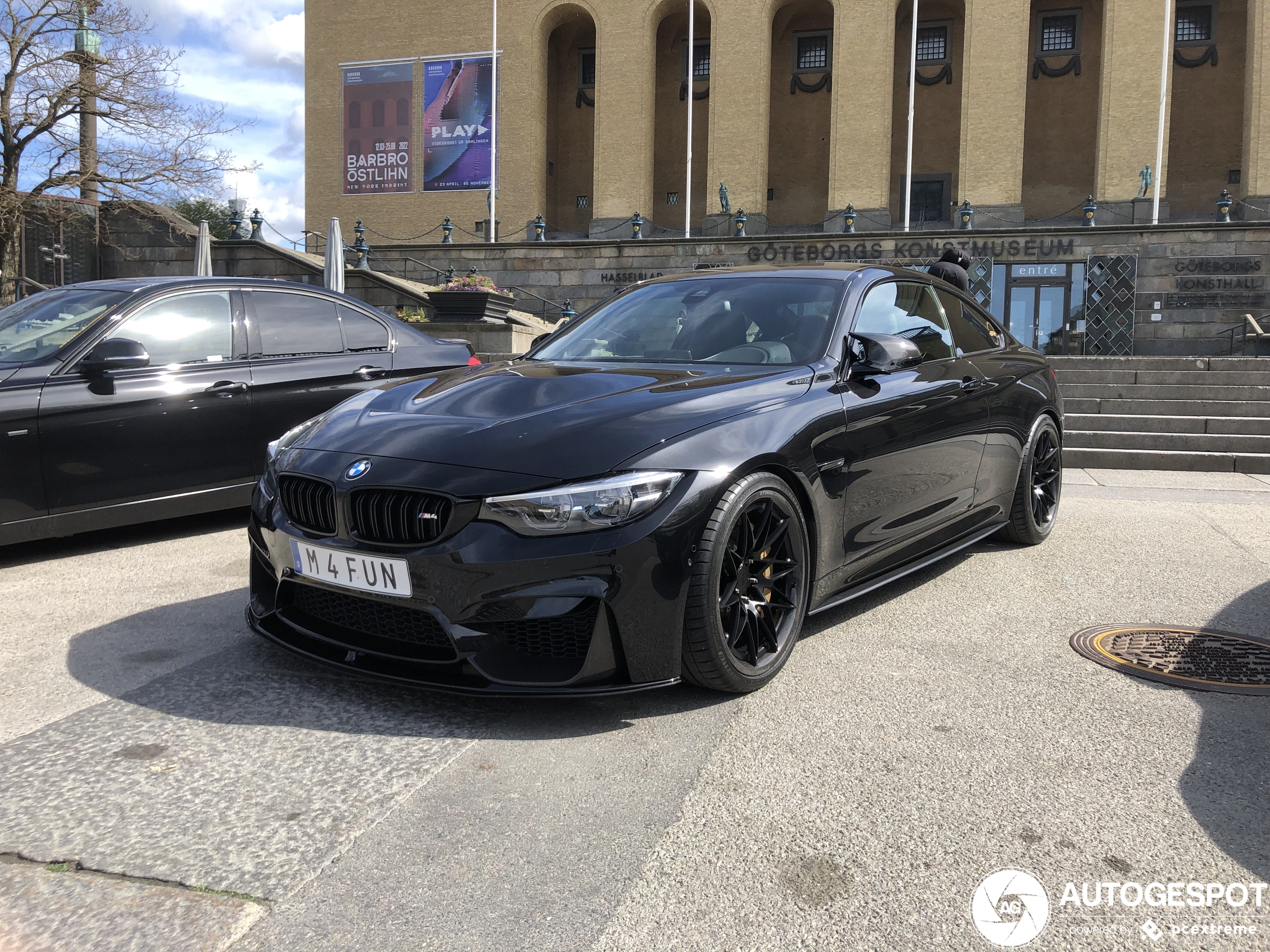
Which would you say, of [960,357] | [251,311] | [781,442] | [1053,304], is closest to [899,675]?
[781,442]

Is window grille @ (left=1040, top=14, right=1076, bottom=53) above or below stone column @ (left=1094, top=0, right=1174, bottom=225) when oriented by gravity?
above

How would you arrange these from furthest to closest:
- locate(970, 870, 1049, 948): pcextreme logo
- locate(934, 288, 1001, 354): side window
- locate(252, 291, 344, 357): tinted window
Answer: locate(252, 291, 344, 357): tinted window
locate(934, 288, 1001, 354): side window
locate(970, 870, 1049, 948): pcextreme logo

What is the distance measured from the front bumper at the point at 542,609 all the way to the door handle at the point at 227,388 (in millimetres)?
3225

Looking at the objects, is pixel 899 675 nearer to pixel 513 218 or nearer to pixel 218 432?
pixel 218 432

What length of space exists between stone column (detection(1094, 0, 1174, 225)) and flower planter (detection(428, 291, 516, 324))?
24930 millimetres

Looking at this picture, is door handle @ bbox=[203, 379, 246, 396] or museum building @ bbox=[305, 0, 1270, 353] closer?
door handle @ bbox=[203, 379, 246, 396]

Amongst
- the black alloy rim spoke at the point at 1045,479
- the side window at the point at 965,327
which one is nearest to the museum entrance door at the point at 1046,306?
the black alloy rim spoke at the point at 1045,479

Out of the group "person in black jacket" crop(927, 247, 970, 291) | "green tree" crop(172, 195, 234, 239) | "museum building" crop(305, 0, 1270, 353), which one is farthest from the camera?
"museum building" crop(305, 0, 1270, 353)

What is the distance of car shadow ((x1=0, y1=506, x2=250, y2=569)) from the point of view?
5.64 metres

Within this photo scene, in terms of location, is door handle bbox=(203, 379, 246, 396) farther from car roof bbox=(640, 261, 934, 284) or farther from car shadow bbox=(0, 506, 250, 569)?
car roof bbox=(640, 261, 934, 284)

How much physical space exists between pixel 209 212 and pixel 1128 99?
140 feet

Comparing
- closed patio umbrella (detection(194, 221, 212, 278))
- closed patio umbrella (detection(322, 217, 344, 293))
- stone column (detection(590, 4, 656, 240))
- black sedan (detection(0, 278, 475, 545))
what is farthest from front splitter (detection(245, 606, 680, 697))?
stone column (detection(590, 4, 656, 240))

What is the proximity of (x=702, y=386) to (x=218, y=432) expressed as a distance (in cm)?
355

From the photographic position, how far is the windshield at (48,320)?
555cm
